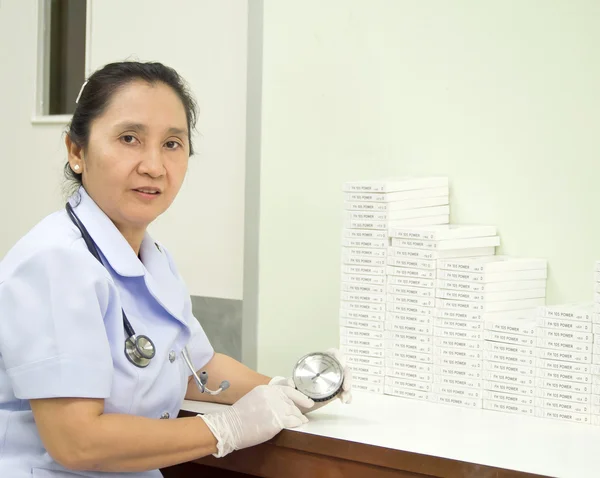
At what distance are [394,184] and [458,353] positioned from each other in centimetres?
46

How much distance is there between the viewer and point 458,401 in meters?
1.97

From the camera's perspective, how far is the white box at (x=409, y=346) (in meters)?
2.01

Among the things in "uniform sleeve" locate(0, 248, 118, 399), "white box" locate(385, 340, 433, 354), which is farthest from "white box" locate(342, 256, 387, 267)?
"uniform sleeve" locate(0, 248, 118, 399)

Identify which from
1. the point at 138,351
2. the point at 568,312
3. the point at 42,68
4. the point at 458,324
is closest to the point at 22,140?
the point at 42,68

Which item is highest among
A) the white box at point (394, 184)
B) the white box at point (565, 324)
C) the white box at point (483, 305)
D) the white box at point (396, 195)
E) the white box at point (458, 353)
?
the white box at point (394, 184)

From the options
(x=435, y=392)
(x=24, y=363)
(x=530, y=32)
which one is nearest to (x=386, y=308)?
(x=435, y=392)

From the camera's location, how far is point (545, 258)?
82.7 inches

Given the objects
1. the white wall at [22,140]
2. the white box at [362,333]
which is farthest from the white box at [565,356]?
the white wall at [22,140]

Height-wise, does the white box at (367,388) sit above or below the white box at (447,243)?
below

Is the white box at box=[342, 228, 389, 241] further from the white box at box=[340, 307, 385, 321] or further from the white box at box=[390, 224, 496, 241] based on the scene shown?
the white box at box=[340, 307, 385, 321]

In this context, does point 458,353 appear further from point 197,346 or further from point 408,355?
point 197,346

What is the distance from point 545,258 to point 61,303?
1.26 meters

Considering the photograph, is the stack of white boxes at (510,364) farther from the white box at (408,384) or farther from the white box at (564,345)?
the white box at (408,384)

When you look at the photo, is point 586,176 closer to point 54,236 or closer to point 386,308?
point 386,308
